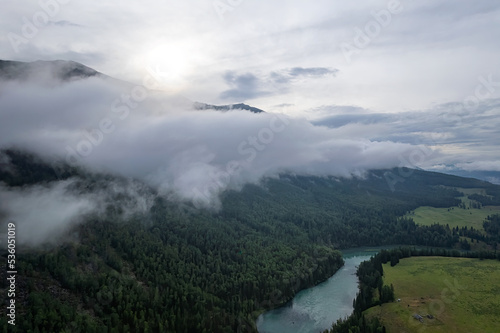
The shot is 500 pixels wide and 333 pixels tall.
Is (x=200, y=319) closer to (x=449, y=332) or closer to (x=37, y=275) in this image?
(x=37, y=275)

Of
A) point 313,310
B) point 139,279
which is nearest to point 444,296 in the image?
point 313,310

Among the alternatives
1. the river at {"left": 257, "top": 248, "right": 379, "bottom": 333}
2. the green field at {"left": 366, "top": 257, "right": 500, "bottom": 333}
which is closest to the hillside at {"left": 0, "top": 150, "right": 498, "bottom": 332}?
the river at {"left": 257, "top": 248, "right": 379, "bottom": 333}

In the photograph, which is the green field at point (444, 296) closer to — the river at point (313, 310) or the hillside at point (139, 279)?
the river at point (313, 310)

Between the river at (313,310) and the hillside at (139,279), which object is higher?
the hillside at (139,279)

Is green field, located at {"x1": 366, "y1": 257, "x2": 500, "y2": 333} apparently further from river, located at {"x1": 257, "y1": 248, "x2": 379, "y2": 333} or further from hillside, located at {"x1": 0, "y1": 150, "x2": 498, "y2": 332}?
hillside, located at {"x1": 0, "y1": 150, "x2": 498, "y2": 332}

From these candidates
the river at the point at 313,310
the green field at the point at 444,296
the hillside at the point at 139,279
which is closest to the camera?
the hillside at the point at 139,279

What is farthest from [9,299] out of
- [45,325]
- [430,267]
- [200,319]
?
[430,267]

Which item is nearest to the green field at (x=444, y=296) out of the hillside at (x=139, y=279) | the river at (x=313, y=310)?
the river at (x=313, y=310)
